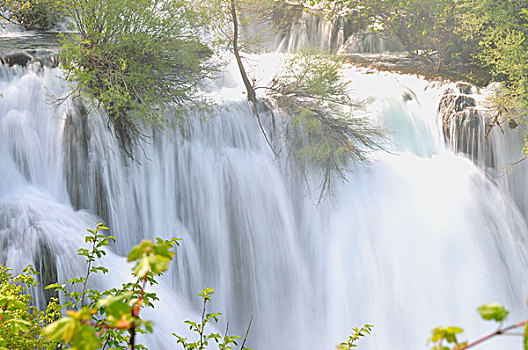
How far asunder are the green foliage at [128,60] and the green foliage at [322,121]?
176 cm

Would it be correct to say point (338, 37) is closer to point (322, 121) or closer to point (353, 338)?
point (322, 121)

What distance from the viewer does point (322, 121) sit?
845 cm

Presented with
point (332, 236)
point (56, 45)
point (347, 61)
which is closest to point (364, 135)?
point (332, 236)

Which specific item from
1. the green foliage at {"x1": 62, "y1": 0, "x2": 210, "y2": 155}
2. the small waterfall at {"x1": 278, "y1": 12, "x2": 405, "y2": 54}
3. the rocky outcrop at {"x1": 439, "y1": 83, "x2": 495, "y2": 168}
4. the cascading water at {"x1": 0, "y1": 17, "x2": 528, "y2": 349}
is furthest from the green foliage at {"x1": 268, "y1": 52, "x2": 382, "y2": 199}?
the small waterfall at {"x1": 278, "y1": 12, "x2": 405, "y2": 54}

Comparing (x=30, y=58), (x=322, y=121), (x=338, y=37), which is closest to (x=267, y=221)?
(x=322, y=121)

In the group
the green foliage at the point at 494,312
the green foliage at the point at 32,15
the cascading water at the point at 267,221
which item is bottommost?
the cascading water at the point at 267,221

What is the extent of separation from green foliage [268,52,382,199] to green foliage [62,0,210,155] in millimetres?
1761

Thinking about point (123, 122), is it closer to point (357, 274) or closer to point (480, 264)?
point (357, 274)

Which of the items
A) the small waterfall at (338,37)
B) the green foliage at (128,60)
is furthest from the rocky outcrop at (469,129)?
the green foliage at (128,60)

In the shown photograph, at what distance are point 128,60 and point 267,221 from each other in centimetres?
310

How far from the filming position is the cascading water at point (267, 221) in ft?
22.2

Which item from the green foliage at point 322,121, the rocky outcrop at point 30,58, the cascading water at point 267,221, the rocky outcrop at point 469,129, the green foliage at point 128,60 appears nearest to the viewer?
the cascading water at point 267,221

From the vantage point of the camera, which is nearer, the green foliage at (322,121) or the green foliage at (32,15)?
the green foliage at (322,121)

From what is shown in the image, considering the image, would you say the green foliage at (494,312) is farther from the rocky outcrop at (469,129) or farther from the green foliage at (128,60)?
the rocky outcrop at (469,129)
